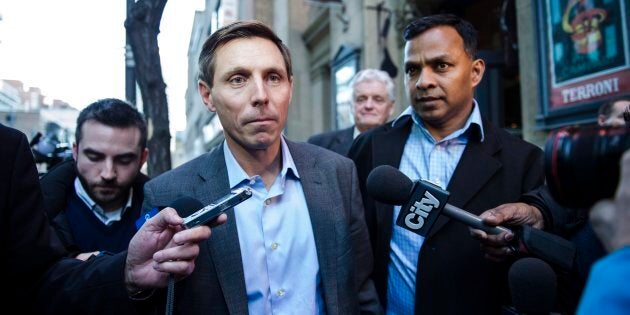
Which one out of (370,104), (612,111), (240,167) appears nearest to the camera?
(240,167)

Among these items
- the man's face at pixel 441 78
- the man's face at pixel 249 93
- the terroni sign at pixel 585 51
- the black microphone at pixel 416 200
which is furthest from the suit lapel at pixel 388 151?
the terroni sign at pixel 585 51

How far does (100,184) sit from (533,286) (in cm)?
192

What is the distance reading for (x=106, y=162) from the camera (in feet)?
7.61

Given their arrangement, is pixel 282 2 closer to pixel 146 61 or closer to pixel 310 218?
pixel 146 61

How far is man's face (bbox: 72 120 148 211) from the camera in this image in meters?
2.31

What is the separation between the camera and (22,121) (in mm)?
3207

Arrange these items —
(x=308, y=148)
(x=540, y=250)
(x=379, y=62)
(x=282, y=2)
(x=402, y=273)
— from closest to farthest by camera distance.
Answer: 1. (x=540, y=250)
2. (x=308, y=148)
3. (x=402, y=273)
4. (x=379, y=62)
5. (x=282, y=2)

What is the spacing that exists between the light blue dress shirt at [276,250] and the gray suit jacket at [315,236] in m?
0.04

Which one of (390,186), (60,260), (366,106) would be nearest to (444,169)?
(390,186)

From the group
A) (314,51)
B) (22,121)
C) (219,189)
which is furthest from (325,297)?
(314,51)

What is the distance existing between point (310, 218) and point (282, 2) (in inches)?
492

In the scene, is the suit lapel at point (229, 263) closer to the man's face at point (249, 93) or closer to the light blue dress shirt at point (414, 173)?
the man's face at point (249, 93)

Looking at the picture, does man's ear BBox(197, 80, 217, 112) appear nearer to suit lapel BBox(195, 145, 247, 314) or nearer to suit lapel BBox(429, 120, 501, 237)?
suit lapel BBox(195, 145, 247, 314)

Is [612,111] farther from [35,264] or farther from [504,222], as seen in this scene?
[35,264]
